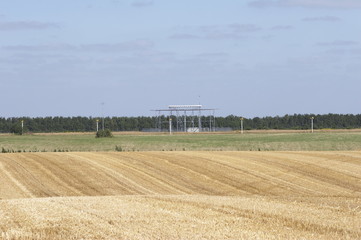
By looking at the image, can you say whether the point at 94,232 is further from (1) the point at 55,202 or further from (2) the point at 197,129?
(2) the point at 197,129

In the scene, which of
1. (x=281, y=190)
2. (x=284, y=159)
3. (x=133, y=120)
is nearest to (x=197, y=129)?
(x=133, y=120)

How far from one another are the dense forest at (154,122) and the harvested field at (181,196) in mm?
116211

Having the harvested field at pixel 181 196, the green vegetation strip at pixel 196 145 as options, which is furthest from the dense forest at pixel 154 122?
the harvested field at pixel 181 196

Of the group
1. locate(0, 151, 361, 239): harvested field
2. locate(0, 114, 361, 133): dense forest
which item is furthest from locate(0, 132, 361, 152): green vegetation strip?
locate(0, 114, 361, 133): dense forest

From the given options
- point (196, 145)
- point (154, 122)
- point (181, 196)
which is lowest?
point (181, 196)

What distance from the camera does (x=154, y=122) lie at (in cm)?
15788

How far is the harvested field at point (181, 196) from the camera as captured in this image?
12.9 metres

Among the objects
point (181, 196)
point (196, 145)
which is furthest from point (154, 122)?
point (181, 196)

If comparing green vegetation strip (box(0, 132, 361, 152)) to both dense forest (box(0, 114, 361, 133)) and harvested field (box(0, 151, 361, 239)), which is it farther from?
dense forest (box(0, 114, 361, 133))

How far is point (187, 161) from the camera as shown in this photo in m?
33.8

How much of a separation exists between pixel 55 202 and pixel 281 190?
37.8 ft

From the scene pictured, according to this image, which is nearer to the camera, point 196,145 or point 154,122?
point 196,145

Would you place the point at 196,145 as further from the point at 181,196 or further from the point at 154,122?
the point at 154,122

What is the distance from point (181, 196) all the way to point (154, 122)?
138 m
